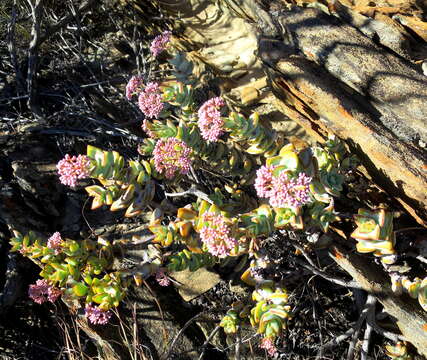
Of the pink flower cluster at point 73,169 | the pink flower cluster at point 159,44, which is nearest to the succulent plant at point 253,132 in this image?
the pink flower cluster at point 73,169

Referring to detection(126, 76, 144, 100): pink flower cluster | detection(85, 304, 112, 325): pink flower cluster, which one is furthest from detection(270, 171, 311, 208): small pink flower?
detection(126, 76, 144, 100): pink flower cluster

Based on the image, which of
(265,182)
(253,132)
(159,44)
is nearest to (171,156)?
(253,132)

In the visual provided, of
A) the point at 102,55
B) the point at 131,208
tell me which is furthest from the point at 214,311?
the point at 102,55

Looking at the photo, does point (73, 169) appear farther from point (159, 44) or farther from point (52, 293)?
point (159, 44)

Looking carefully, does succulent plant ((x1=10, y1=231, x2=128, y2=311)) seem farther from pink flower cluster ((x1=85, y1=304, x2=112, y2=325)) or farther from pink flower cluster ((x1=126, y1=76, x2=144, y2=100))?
pink flower cluster ((x1=126, y1=76, x2=144, y2=100))

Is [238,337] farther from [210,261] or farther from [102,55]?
[102,55]

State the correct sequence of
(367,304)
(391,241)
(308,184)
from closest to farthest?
(308,184)
(391,241)
(367,304)
